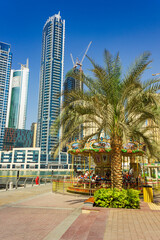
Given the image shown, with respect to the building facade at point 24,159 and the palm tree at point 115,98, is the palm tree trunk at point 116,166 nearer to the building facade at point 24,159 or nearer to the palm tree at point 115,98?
the palm tree at point 115,98

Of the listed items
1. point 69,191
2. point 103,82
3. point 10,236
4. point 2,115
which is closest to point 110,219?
point 10,236

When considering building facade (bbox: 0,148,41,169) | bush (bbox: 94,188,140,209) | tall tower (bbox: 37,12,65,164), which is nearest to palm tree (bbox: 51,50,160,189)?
bush (bbox: 94,188,140,209)

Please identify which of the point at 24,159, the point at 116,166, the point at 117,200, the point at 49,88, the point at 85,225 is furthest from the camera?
the point at 49,88

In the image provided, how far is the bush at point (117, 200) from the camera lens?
899 cm

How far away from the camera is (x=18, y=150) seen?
419 ft

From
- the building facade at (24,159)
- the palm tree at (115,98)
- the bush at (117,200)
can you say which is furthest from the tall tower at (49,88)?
the bush at (117,200)

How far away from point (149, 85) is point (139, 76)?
0.78 metres

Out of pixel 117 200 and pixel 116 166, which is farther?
pixel 116 166

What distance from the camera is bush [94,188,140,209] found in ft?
29.5

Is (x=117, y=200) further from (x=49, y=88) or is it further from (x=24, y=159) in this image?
(x=49, y=88)

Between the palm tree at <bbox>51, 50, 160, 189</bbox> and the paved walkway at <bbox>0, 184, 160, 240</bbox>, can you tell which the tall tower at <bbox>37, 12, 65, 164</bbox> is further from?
the paved walkway at <bbox>0, 184, 160, 240</bbox>

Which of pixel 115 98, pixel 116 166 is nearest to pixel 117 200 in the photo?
pixel 116 166

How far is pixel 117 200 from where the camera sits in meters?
9.16

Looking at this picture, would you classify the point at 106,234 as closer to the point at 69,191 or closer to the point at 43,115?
the point at 69,191
